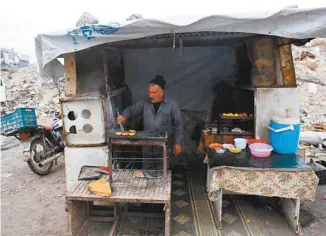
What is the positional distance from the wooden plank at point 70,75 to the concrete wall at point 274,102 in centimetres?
278

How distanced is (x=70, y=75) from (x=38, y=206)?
2276 mm

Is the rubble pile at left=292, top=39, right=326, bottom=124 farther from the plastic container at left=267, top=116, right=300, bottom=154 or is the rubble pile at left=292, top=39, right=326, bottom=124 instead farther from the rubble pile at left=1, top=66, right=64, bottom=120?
the rubble pile at left=1, top=66, right=64, bottom=120

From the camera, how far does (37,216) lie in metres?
4.07

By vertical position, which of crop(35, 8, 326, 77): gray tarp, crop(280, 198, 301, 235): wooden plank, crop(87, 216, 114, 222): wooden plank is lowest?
crop(87, 216, 114, 222): wooden plank

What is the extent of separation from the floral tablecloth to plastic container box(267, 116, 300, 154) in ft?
1.88

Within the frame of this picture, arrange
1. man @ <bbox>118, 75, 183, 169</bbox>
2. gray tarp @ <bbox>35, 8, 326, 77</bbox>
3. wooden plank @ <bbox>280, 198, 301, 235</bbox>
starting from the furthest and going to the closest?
man @ <bbox>118, 75, 183, 169</bbox> → wooden plank @ <bbox>280, 198, 301, 235</bbox> → gray tarp @ <bbox>35, 8, 326, 77</bbox>

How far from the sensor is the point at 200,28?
125 inches

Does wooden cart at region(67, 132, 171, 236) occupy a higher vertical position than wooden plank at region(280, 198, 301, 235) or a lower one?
higher

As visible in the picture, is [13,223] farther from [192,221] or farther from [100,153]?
[192,221]

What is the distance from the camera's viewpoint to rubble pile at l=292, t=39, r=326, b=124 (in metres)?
10.9

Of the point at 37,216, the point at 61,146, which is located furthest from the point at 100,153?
the point at 61,146

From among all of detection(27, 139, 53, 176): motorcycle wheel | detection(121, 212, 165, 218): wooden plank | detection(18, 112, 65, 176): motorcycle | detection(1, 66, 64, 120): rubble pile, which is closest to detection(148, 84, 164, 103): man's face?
detection(121, 212, 165, 218): wooden plank

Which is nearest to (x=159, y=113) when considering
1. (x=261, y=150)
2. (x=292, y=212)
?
(x=261, y=150)

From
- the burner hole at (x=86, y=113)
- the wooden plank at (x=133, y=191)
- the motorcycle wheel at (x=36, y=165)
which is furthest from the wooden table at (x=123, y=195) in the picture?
the motorcycle wheel at (x=36, y=165)
